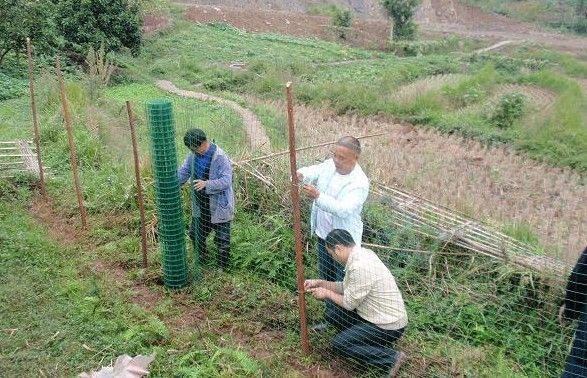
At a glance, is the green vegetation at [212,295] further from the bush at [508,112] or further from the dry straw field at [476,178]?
the bush at [508,112]

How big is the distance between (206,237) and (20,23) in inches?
450

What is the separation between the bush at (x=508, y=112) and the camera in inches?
593

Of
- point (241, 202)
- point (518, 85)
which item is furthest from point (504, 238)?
point (518, 85)

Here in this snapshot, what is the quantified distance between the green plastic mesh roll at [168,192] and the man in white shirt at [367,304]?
145 centimetres

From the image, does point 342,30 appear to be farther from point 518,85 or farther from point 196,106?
point 196,106

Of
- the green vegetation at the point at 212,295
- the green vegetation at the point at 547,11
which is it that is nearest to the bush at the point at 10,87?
Answer: the green vegetation at the point at 212,295

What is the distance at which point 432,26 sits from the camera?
4334cm

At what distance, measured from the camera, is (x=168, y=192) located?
4594mm

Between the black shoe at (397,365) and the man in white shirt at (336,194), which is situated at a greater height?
the man in white shirt at (336,194)

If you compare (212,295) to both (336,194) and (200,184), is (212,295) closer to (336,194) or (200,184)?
(200,184)

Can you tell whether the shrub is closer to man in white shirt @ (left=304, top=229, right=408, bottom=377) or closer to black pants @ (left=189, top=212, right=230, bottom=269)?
black pants @ (left=189, top=212, right=230, bottom=269)

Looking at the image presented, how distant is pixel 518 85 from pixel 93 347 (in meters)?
18.9

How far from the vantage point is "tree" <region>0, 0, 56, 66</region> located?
13.5 m

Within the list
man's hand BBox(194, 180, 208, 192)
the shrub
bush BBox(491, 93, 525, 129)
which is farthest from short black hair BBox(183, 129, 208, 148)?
the shrub
